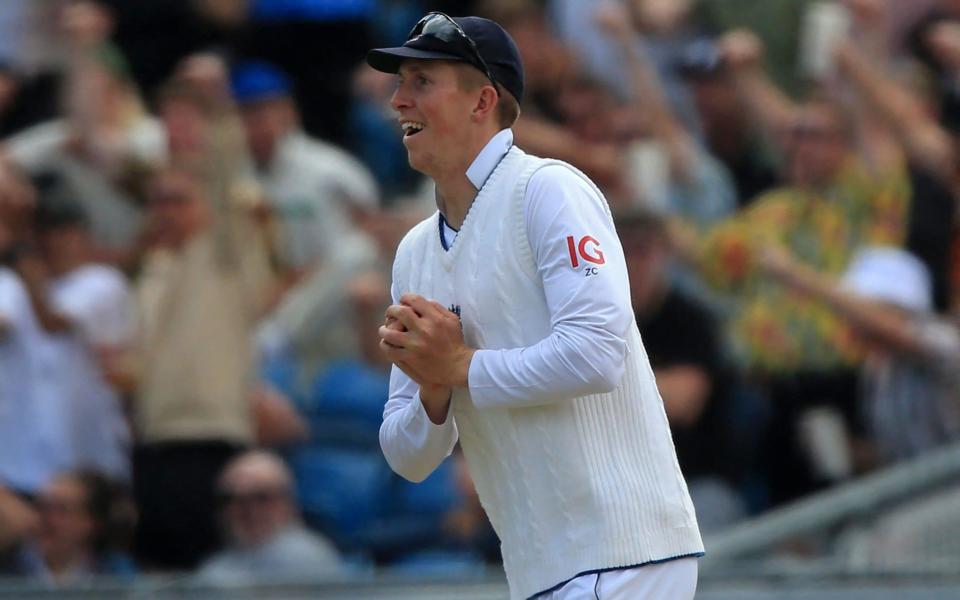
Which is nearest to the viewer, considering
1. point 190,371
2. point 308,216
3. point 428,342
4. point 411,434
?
point 428,342

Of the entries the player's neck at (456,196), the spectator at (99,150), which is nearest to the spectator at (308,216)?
the spectator at (99,150)

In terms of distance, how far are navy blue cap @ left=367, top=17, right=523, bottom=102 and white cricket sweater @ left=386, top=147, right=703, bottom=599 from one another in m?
0.17

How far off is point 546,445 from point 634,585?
0.33 meters

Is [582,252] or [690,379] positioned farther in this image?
[690,379]

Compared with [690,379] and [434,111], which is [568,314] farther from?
[690,379]

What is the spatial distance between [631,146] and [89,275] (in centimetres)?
255

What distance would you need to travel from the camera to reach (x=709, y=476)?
7152mm

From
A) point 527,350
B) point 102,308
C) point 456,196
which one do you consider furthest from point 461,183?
point 102,308

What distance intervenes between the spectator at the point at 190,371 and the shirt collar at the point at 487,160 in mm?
3967

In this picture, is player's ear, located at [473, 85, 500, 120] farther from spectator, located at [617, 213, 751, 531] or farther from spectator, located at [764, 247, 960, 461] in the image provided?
spectator, located at [764, 247, 960, 461]

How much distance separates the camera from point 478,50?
3.53m

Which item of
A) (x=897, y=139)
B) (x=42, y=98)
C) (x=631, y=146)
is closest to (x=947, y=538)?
(x=897, y=139)

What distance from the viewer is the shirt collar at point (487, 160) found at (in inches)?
141

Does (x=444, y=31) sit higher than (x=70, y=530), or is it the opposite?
(x=444, y=31)
